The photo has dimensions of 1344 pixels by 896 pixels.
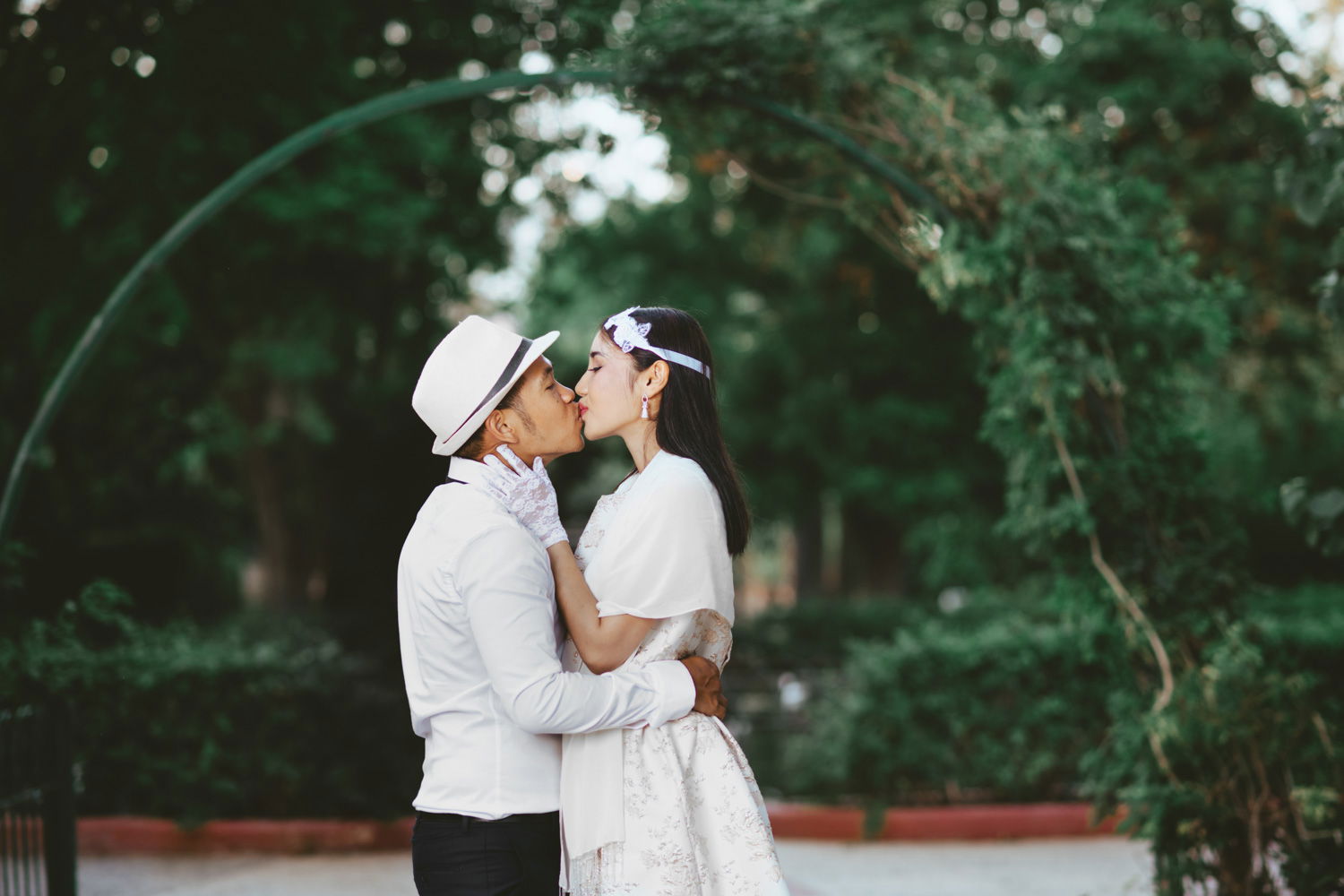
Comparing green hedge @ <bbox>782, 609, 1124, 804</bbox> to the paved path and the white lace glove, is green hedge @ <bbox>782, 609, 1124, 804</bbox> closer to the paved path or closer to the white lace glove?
the paved path

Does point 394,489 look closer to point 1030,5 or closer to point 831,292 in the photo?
point 831,292

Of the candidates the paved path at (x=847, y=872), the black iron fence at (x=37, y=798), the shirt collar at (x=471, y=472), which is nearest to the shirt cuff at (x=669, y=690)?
the shirt collar at (x=471, y=472)

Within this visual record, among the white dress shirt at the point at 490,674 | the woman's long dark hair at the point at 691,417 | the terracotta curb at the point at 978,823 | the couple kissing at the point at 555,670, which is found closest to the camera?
the white dress shirt at the point at 490,674

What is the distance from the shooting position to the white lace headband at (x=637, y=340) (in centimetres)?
301

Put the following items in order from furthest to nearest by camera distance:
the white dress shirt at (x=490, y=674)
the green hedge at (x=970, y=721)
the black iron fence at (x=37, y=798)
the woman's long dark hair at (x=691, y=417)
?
the green hedge at (x=970, y=721)
the black iron fence at (x=37, y=798)
the woman's long dark hair at (x=691, y=417)
the white dress shirt at (x=490, y=674)

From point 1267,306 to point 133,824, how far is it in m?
12.4

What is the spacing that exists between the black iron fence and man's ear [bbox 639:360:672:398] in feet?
10.5

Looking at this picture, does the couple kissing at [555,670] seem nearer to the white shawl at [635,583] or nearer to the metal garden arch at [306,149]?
the white shawl at [635,583]

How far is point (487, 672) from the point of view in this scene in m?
2.68

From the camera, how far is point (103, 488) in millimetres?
11203

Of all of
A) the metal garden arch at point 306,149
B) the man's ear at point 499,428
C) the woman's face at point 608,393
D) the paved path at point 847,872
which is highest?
the metal garden arch at point 306,149

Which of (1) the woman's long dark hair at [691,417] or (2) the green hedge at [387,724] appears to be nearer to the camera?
(1) the woman's long dark hair at [691,417]

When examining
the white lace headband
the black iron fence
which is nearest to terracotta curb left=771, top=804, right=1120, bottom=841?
the black iron fence

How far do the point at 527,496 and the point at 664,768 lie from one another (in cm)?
66
